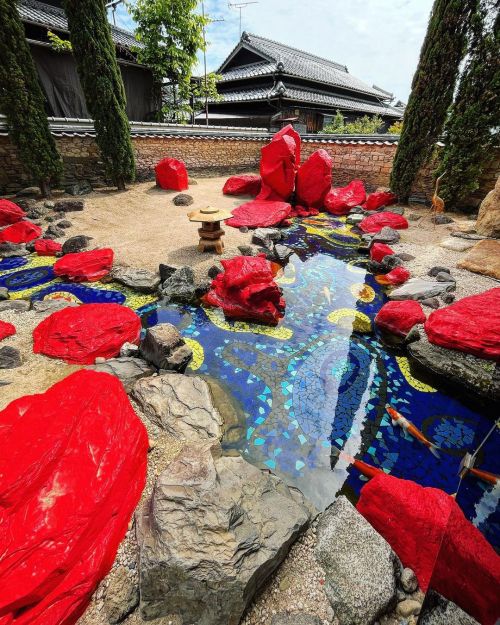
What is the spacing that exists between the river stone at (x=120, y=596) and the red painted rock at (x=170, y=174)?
10106 millimetres

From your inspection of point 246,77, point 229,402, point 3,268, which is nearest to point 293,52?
point 246,77

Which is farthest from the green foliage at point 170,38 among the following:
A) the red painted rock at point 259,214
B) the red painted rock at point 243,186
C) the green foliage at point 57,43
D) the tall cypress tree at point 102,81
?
the red painted rock at point 259,214

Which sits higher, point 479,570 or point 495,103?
point 495,103

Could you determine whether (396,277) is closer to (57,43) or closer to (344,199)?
(344,199)

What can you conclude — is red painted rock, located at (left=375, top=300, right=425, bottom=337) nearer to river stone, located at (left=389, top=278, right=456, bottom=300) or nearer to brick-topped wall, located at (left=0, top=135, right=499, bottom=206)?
river stone, located at (left=389, top=278, right=456, bottom=300)

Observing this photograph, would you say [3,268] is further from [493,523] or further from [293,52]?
[293,52]

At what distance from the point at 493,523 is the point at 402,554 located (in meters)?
1.05

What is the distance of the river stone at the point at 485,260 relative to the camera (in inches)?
190

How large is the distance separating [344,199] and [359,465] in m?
8.55

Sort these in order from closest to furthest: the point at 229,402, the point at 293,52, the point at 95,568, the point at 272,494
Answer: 1. the point at 95,568
2. the point at 272,494
3. the point at 229,402
4. the point at 293,52

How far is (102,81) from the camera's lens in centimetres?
792

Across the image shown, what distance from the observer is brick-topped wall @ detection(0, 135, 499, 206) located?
8.02 m

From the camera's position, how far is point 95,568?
1574 mm

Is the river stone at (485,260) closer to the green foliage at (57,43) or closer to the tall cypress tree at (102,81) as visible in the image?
the tall cypress tree at (102,81)
